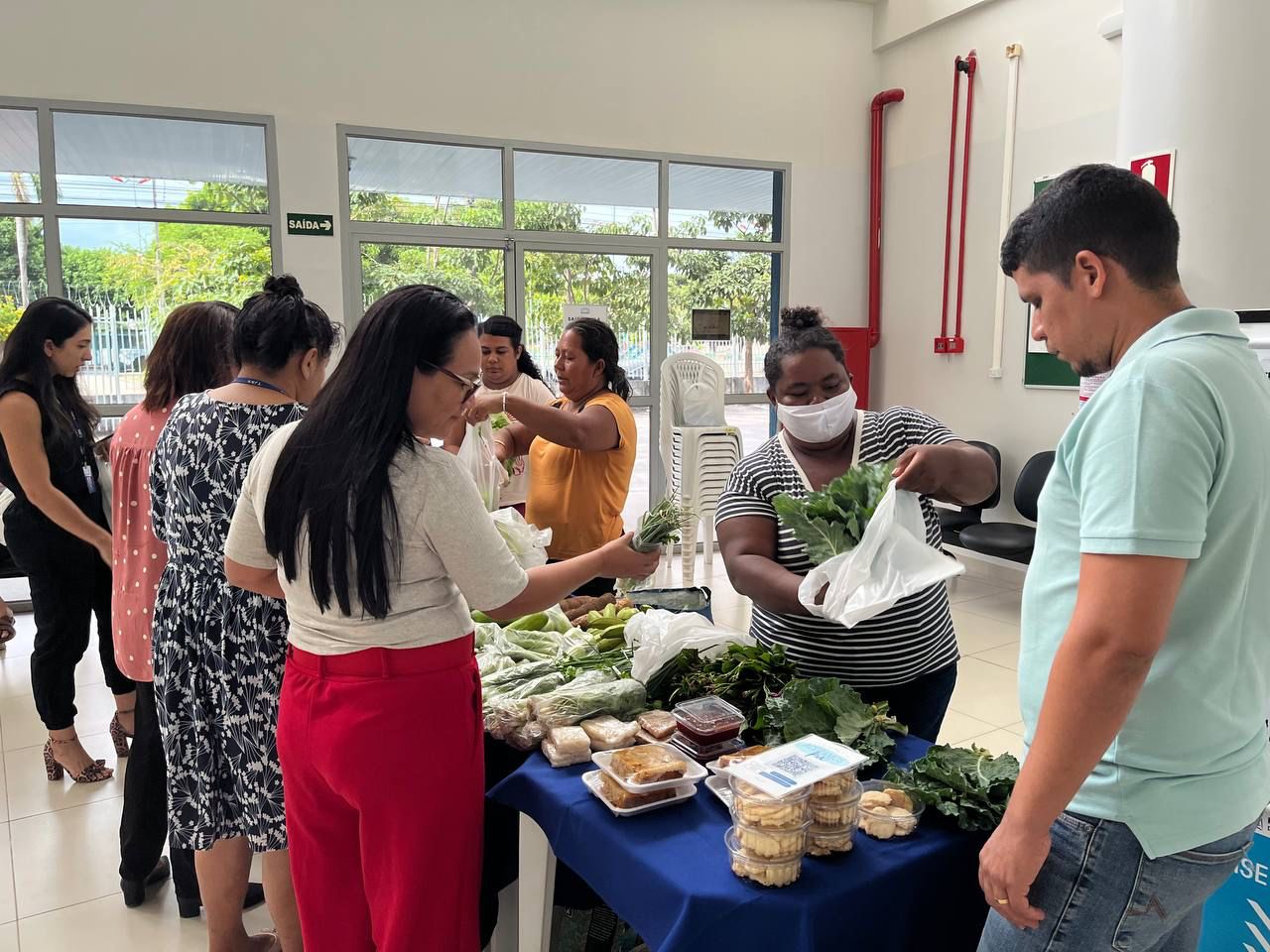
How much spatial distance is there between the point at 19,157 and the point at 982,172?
240 inches

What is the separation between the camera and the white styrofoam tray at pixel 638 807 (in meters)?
1.46

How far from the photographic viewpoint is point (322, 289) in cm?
561

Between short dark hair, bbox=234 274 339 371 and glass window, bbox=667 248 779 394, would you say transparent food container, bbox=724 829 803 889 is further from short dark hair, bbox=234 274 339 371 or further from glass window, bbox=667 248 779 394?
glass window, bbox=667 248 779 394

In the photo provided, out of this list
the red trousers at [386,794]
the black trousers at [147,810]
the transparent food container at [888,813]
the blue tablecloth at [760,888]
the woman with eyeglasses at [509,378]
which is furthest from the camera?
the woman with eyeglasses at [509,378]

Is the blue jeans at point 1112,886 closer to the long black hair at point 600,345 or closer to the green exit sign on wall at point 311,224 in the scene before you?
the long black hair at point 600,345

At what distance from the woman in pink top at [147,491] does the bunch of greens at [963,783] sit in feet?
5.96

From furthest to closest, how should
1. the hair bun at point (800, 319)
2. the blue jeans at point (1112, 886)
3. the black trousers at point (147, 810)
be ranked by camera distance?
the black trousers at point (147, 810) → the hair bun at point (800, 319) → the blue jeans at point (1112, 886)

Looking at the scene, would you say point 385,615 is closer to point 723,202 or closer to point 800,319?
point 800,319

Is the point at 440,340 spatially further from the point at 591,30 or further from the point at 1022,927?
the point at 591,30

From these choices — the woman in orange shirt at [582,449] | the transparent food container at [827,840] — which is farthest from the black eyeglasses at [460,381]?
the woman in orange shirt at [582,449]

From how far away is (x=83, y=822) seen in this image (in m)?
2.93

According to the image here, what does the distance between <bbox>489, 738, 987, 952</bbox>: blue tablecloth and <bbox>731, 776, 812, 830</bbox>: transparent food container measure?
9cm

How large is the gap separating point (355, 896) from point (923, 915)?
100cm

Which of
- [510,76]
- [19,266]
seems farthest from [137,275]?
[510,76]
